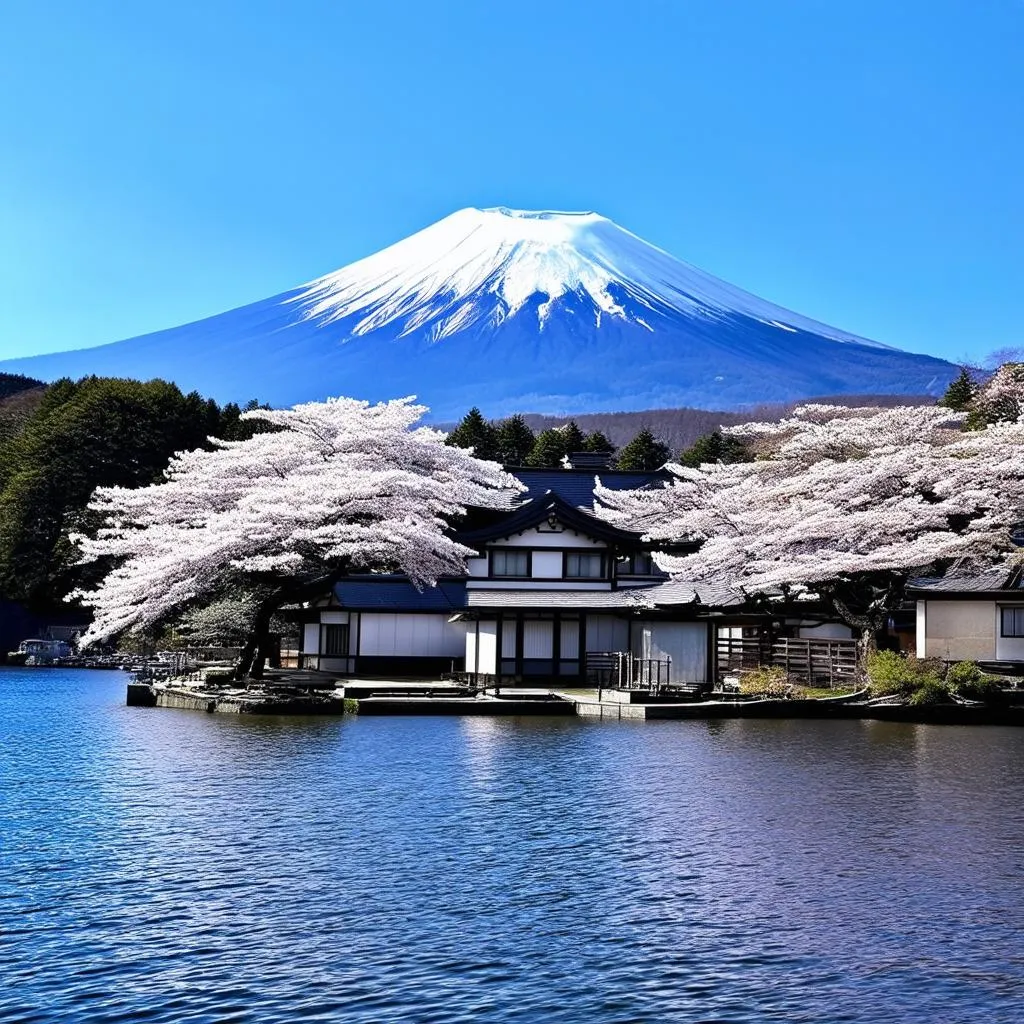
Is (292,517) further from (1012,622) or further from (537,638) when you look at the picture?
(1012,622)

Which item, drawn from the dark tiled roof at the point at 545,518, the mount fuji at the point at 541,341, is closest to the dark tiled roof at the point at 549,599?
the dark tiled roof at the point at 545,518

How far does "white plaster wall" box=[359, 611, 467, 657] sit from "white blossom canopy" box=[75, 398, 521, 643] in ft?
8.10

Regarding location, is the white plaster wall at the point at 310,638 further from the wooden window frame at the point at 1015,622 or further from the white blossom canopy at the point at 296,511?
the wooden window frame at the point at 1015,622

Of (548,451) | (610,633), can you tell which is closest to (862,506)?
(610,633)

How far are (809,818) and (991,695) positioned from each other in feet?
43.4

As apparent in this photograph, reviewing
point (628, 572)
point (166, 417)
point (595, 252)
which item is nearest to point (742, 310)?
point (595, 252)

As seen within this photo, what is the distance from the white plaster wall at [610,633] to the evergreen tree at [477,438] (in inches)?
1291

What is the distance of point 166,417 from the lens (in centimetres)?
6619

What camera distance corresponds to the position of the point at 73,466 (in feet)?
208

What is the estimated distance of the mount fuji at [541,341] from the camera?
176 metres

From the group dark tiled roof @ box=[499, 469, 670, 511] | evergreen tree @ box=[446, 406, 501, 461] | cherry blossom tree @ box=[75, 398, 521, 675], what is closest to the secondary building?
cherry blossom tree @ box=[75, 398, 521, 675]

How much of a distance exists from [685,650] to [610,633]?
3.08 meters

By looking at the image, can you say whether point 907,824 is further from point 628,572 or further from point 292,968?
point 628,572

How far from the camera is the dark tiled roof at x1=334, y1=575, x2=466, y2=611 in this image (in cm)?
3969
